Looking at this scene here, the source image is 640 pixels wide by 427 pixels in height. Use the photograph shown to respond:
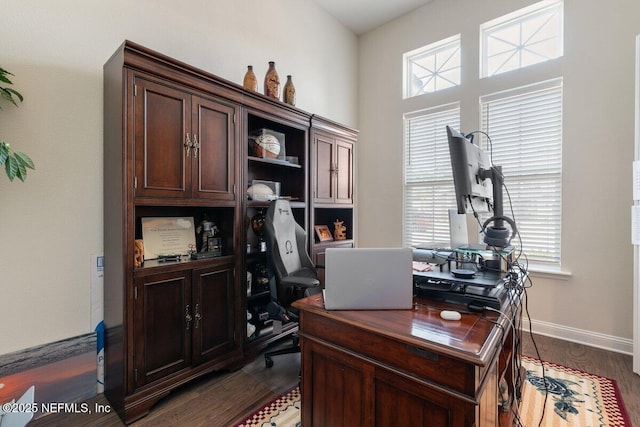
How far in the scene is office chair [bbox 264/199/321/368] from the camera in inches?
82.7

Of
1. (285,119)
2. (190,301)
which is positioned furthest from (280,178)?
(190,301)

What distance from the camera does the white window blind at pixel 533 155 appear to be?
9.17 feet

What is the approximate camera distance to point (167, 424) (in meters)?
1.65

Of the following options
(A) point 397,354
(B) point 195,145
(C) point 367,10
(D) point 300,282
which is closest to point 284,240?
(D) point 300,282

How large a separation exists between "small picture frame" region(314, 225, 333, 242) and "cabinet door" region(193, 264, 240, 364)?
4.10 feet

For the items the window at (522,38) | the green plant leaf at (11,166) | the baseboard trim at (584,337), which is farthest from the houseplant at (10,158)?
the baseboard trim at (584,337)

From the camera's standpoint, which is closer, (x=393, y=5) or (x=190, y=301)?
(x=190, y=301)

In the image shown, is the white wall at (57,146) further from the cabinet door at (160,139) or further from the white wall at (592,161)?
the white wall at (592,161)

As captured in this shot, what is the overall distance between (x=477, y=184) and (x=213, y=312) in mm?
1851

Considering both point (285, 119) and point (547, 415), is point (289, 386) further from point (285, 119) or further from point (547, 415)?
point (285, 119)

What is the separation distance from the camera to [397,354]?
3.47ft

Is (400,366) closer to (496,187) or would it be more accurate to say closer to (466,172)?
(466,172)

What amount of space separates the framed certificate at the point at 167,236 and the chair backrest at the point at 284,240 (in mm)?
577

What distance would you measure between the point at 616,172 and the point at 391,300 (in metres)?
2.63
